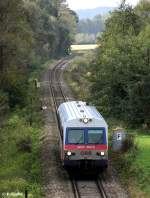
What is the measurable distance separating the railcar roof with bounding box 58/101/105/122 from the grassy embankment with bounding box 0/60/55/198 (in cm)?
324

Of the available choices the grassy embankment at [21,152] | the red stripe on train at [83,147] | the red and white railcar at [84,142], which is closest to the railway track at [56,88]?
the grassy embankment at [21,152]

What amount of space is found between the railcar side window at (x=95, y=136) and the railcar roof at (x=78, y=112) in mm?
703

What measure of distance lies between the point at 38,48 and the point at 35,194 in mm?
83254

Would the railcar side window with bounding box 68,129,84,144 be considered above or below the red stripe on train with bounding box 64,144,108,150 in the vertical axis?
above

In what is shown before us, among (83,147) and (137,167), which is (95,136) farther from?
(137,167)

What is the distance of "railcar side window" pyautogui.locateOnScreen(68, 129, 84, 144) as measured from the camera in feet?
83.1

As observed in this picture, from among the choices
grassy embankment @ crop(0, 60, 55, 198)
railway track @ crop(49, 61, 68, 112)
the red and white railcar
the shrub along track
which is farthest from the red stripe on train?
railway track @ crop(49, 61, 68, 112)

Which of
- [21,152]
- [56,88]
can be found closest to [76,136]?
[21,152]

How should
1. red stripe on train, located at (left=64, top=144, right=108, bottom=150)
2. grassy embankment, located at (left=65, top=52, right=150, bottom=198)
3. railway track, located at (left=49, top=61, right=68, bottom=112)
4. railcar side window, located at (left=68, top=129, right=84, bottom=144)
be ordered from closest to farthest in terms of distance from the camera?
grassy embankment, located at (left=65, top=52, right=150, bottom=198), red stripe on train, located at (left=64, top=144, right=108, bottom=150), railcar side window, located at (left=68, top=129, right=84, bottom=144), railway track, located at (left=49, top=61, right=68, bottom=112)

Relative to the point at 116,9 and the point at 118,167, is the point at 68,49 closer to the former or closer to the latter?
the point at 116,9

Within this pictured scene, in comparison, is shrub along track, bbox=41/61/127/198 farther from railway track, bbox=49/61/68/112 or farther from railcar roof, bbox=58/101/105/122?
railway track, bbox=49/61/68/112

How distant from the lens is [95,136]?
2553cm

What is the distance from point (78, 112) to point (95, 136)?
230 centimetres

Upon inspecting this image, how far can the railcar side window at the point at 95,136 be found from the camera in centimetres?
2541
